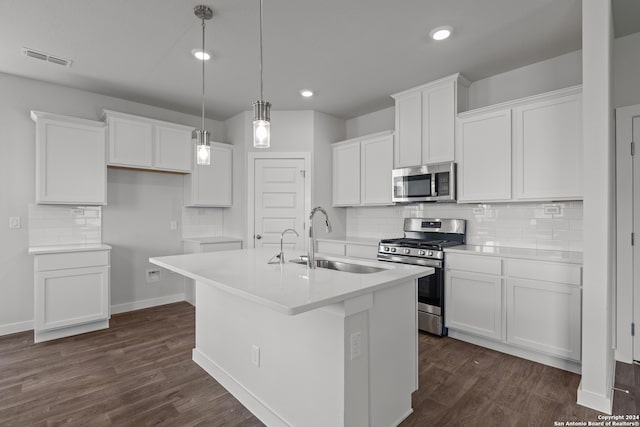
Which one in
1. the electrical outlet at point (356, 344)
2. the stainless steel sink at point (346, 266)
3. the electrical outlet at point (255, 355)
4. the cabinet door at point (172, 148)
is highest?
the cabinet door at point (172, 148)

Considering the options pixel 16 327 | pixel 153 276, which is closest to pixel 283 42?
pixel 153 276

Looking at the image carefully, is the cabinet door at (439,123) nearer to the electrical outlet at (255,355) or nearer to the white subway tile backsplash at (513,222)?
the white subway tile backsplash at (513,222)

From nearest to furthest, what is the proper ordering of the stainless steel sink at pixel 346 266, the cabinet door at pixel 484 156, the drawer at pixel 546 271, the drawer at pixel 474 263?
the stainless steel sink at pixel 346 266 < the drawer at pixel 546 271 < the drawer at pixel 474 263 < the cabinet door at pixel 484 156

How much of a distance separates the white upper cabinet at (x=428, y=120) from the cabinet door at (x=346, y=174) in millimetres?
686

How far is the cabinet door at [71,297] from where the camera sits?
10.5 ft

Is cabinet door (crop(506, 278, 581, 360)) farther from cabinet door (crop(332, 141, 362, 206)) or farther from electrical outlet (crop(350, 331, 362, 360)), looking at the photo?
cabinet door (crop(332, 141, 362, 206))

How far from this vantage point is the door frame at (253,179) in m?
4.55

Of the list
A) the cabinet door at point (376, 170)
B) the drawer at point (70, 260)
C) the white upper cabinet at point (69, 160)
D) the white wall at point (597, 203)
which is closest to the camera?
the white wall at point (597, 203)

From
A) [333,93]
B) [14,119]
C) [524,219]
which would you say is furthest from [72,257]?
[524,219]

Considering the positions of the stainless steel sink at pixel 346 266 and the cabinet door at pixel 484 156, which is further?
the cabinet door at pixel 484 156

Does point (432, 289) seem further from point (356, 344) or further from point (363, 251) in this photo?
point (356, 344)

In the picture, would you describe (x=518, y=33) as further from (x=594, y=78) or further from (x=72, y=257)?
(x=72, y=257)

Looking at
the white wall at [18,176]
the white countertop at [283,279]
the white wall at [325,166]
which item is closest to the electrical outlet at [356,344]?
the white countertop at [283,279]

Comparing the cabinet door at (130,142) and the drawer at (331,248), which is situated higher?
the cabinet door at (130,142)
